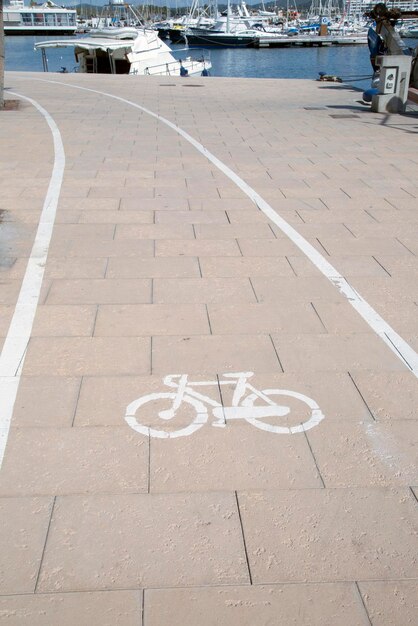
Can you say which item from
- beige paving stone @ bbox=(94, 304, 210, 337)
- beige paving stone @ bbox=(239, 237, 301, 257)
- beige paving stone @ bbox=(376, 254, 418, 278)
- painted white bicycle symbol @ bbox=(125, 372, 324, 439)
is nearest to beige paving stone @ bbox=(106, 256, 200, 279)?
beige paving stone @ bbox=(239, 237, 301, 257)

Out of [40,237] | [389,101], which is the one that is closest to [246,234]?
[40,237]

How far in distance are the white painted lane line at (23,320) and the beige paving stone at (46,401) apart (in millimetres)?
54

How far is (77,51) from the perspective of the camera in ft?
121

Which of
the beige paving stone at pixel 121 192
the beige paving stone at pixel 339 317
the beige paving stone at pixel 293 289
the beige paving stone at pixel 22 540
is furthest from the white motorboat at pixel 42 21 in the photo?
the beige paving stone at pixel 22 540

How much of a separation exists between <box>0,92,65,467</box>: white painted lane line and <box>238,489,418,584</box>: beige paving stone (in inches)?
59.0

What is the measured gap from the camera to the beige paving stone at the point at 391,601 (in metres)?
2.75

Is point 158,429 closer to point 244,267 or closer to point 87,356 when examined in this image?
point 87,356

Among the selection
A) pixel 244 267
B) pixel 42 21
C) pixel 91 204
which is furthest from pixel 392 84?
pixel 42 21

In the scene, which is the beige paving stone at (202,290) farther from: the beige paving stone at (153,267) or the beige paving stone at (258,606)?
the beige paving stone at (258,606)

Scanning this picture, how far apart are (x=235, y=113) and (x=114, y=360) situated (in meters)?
13.7

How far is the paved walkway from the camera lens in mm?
2922

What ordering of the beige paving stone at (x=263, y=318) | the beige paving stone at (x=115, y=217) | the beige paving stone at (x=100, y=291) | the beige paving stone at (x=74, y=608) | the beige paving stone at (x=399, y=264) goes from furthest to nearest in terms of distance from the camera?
the beige paving stone at (x=115, y=217)
the beige paving stone at (x=399, y=264)
the beige paving stone at (x=100, y=291)
the beige paving stone at (x=263, y=318)
the beige paving stone at (x=74, y=608)

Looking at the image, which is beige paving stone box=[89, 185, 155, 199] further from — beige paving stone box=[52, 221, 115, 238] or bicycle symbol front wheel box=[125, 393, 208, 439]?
bicycle symbol front wheel box=[125, 393, 208, 439]

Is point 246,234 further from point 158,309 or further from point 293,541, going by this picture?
point 293,541
